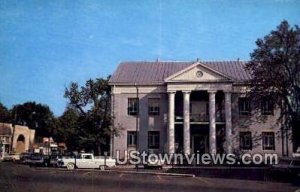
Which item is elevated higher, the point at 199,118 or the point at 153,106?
the point at 153,106

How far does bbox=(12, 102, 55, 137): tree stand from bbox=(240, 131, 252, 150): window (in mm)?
47341

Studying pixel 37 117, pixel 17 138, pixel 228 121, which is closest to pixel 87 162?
pixel 228 121

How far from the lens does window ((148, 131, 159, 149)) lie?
4244 centimetres

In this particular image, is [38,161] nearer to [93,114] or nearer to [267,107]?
[93,114]

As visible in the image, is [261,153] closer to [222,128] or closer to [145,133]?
[222,128]

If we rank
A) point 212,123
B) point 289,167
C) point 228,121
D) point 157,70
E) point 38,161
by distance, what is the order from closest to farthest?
point 289,167 → point 38,161 → point 212,123 → point 228,121 → point 157,70

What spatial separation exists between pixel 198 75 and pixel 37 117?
177 feet

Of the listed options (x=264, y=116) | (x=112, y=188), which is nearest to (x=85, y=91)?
(x=264, y=116)

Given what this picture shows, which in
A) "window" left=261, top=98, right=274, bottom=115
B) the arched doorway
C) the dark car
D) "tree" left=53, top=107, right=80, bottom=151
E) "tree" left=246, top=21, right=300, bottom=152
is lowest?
the dark car

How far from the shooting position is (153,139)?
140 ft

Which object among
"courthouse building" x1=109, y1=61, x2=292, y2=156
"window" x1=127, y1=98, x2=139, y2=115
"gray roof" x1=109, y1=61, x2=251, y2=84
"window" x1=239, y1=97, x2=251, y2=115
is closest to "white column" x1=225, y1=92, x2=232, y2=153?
"courthouse building" x1=109, y1=61, x2=292, y2=156

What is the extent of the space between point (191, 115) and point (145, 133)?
15.5 feet

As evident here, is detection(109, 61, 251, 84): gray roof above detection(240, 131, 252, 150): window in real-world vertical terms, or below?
above

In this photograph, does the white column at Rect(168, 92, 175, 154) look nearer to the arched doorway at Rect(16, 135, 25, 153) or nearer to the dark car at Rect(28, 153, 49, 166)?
the dark car at Rect(28, 153, 49, 166)
